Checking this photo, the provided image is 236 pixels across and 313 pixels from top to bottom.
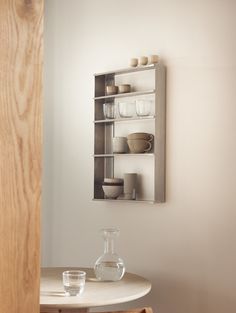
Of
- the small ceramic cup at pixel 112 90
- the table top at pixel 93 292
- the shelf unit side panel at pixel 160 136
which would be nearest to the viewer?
the table top at pixel 93 292

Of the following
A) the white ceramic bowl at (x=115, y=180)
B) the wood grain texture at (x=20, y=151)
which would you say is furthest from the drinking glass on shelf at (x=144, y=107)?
the wood grain texture at (x=20, y=151)

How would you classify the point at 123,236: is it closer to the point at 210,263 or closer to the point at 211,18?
the point at 210,263

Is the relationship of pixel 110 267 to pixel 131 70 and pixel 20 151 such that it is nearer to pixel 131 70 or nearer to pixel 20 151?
pixel 131 70

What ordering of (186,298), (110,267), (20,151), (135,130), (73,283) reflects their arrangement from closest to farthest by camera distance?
(20,151) < (73,283) < (110,267) < (186,298) < (135,130)

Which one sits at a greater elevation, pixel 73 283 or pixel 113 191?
pixel 113 191

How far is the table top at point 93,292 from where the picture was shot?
2592 mm

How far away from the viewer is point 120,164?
12.3 ft

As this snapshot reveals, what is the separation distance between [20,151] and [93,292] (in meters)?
2.01

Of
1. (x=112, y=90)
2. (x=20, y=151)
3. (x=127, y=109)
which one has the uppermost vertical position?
(x=112, y=90)

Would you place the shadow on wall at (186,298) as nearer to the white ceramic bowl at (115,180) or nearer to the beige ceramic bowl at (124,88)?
the white ceramic bowl at (115,180)

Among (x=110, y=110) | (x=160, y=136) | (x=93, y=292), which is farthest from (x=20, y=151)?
(x=110, y=110)

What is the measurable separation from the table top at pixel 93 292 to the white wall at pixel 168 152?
342mm

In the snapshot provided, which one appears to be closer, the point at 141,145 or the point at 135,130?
the point at 141,145

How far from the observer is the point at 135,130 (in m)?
3.65
